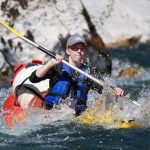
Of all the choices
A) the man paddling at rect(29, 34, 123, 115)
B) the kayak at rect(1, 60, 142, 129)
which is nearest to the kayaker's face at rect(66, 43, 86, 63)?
the man paddling at rect(29, 34, 123, 115)

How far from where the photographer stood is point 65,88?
23.8 ft

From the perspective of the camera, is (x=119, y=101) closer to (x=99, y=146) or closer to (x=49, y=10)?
(x=99, y=146)

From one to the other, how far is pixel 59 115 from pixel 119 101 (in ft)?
2.41

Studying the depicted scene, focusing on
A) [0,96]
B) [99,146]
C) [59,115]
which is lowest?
[99,146]

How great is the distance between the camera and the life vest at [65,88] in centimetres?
725

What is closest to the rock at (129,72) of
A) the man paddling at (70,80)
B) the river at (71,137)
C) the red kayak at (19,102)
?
the river at (71,137)

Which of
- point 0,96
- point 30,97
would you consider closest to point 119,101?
point 30,97

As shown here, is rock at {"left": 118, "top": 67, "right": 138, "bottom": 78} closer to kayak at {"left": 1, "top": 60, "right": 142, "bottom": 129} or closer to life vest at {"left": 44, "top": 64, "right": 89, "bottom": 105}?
kayak at {"left": 1, "top": 60, "right": 142, "bottom": 129}

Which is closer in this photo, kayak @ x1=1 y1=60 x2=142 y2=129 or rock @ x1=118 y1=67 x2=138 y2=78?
kayak @ x1=1 y1=60 x2=142 y2=129

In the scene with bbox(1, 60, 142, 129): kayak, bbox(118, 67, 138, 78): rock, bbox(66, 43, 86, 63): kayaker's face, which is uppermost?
bbox(118, 67, 138, 78): rock

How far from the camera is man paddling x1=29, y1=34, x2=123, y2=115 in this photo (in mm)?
7129

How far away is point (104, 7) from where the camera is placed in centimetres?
1599

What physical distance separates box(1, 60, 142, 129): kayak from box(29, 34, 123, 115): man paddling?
0.60 feet

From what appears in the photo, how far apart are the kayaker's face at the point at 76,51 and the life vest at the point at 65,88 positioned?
191 mm
